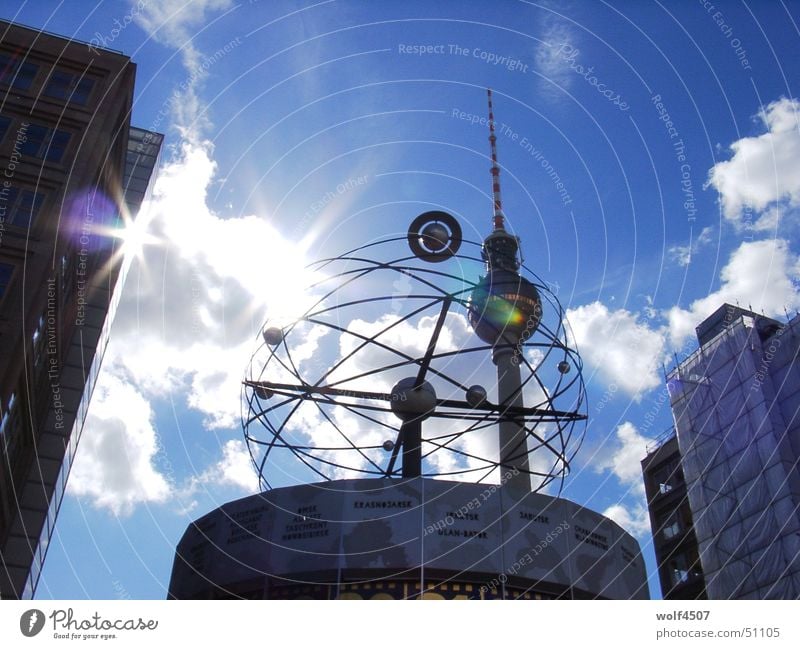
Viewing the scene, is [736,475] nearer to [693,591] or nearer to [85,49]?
[693,591]

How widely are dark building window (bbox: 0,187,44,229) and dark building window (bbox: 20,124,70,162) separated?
1650 mm

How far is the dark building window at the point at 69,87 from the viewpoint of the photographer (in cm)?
2681

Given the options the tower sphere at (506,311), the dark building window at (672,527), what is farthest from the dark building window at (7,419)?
the dark building window at (672,527)

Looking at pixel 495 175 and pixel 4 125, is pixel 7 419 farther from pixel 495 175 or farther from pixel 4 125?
pixel 495 175

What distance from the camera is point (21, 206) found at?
23.4 meters

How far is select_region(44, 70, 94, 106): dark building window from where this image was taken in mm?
26812

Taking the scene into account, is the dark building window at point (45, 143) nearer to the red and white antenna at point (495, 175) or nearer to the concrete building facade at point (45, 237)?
the concrete building facade at point (45, 237)

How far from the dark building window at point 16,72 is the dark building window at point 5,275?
813 cm

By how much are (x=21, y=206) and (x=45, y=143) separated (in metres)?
3.06

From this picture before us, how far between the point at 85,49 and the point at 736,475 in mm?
32255

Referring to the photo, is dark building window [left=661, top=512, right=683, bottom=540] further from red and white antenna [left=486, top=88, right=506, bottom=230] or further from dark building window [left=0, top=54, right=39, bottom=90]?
dark building window [left=0, top=54, right=39, bottom=90]

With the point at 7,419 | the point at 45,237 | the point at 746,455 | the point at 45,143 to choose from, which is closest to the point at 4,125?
the point at 45,143

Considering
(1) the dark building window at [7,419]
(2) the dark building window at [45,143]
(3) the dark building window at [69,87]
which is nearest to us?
(1) the dark building window at [7,419]

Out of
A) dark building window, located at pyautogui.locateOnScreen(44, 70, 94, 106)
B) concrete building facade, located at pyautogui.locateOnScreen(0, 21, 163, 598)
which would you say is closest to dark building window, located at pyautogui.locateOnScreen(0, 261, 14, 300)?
concrete building facade, located at pyautogui.locateOnScreen(0, 21, 163, 598)
